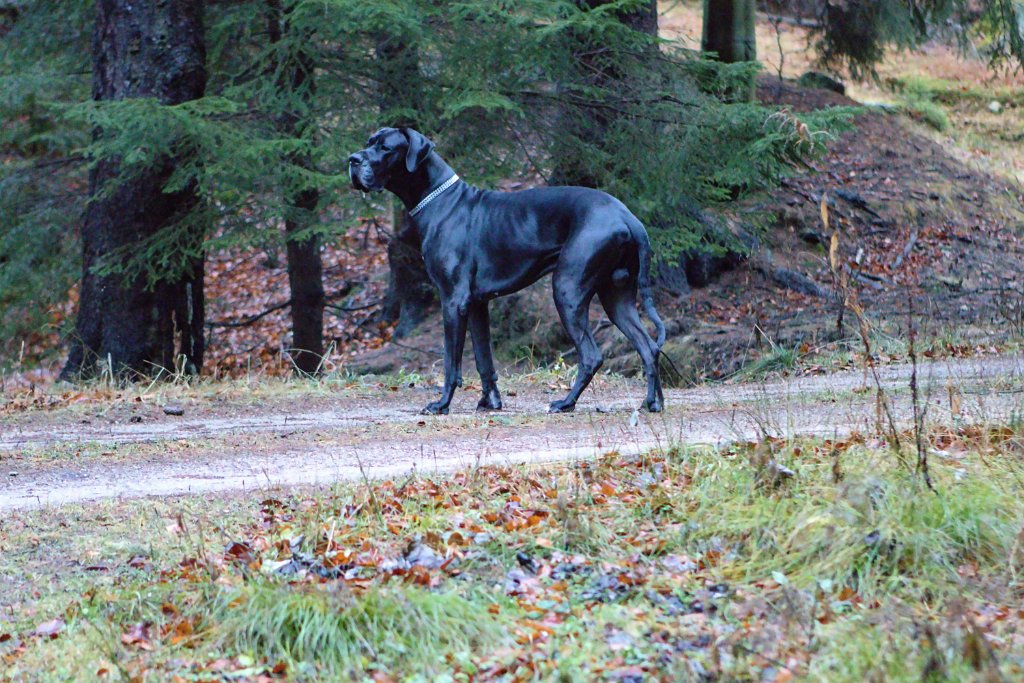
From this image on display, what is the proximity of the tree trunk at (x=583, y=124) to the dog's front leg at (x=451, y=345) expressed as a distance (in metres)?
4.84

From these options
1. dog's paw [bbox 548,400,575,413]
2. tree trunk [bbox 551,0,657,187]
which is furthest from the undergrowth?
tree trunk [bbox 551,0,657,187]

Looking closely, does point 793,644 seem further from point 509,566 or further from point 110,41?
point 110,41

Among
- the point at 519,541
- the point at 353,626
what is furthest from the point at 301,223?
the point at 353,626

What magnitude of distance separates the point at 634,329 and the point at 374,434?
2308 mm

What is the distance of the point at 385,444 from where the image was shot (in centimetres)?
812

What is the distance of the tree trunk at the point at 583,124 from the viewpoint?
13969mm

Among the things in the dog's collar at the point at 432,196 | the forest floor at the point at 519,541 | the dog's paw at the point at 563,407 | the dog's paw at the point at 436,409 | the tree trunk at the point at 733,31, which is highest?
the tree trunk at the point at 733,31

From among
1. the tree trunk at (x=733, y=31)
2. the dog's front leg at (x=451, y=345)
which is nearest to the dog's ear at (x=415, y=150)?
the dog's front leg at (x=451, y=345)

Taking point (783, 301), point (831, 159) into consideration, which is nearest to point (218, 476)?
point (783, 301)

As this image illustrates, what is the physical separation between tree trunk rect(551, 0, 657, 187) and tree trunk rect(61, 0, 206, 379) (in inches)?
174

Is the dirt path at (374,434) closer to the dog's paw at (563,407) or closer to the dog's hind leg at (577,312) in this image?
the dog's paw at (563,407)

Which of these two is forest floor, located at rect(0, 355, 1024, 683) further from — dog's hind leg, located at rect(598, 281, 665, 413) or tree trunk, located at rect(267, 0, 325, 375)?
tree trunk, located at rect(267, 0, 325, 375)

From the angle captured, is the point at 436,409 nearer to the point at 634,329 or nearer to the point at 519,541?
the point at 634,329

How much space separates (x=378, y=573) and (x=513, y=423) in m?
3.87
